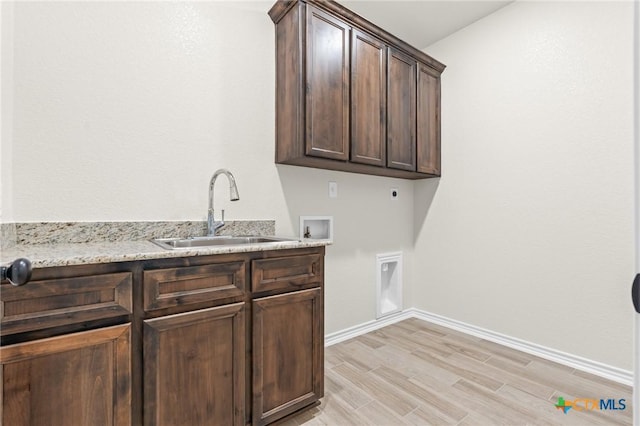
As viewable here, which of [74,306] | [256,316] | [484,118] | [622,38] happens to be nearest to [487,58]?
[484,118]

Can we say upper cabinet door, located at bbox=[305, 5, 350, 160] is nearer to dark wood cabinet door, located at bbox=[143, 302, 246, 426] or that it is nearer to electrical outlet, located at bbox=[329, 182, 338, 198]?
electrical outlet, located at bbox=[329, 182, 338, 198]

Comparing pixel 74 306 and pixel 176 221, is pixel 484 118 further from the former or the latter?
pixel 74 306

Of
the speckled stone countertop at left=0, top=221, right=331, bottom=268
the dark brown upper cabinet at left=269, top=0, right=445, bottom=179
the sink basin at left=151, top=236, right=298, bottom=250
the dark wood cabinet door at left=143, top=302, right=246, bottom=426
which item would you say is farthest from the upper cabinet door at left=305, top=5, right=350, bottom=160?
the dark wood cabinet door at left=143, top=302, right=246, bottom=426

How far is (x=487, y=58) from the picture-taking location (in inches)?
97.4

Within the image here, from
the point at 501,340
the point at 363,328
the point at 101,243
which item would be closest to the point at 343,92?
the point at 101,243

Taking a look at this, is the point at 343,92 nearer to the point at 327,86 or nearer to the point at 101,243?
the point at 327,86

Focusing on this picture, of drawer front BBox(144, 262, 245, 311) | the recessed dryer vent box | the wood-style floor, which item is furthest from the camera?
the recessed dryer vent box

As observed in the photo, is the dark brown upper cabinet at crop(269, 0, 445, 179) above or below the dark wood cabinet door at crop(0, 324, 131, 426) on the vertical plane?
above

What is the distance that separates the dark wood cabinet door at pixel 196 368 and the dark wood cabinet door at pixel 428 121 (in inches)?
79.2

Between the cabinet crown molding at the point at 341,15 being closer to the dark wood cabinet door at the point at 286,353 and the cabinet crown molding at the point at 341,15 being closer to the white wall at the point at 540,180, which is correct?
the white wall at the point at 540,180

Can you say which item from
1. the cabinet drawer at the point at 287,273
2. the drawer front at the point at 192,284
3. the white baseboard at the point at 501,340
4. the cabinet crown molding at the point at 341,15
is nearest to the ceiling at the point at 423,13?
the cabinet crown molding at the point at 341,15

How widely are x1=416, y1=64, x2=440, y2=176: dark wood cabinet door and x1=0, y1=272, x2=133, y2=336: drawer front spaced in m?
2.27

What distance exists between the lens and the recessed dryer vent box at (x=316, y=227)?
7.40 feet

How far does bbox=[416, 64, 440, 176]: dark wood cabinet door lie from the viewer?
8.43ft
